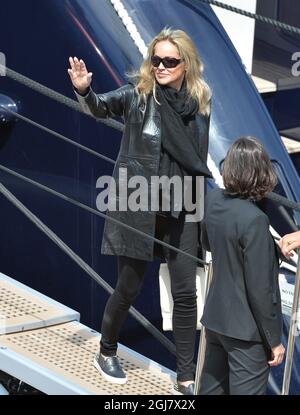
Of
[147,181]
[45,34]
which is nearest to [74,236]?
[45,34]

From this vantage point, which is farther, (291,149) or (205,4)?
(291,149)

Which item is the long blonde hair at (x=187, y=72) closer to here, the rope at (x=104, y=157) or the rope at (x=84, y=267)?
the rope at (x=104, y=157)

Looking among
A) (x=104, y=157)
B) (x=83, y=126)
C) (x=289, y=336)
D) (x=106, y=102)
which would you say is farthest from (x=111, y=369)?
(x=83, y=126)

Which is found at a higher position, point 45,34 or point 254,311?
point 45,34

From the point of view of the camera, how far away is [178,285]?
427 centimetres

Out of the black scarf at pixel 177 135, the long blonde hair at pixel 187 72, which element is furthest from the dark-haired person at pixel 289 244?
the long blonde hair at pixel 187 72

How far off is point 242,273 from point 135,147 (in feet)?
2.46

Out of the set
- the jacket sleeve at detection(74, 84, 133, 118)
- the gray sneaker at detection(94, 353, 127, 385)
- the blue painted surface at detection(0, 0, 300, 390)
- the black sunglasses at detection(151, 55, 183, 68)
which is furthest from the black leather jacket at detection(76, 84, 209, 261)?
the blue painted surface at detection(0, 0, 300, 390)

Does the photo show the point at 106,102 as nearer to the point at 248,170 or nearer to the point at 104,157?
the point at 104,157

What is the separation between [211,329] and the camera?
148 inches

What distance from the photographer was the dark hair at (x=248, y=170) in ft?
12.0
